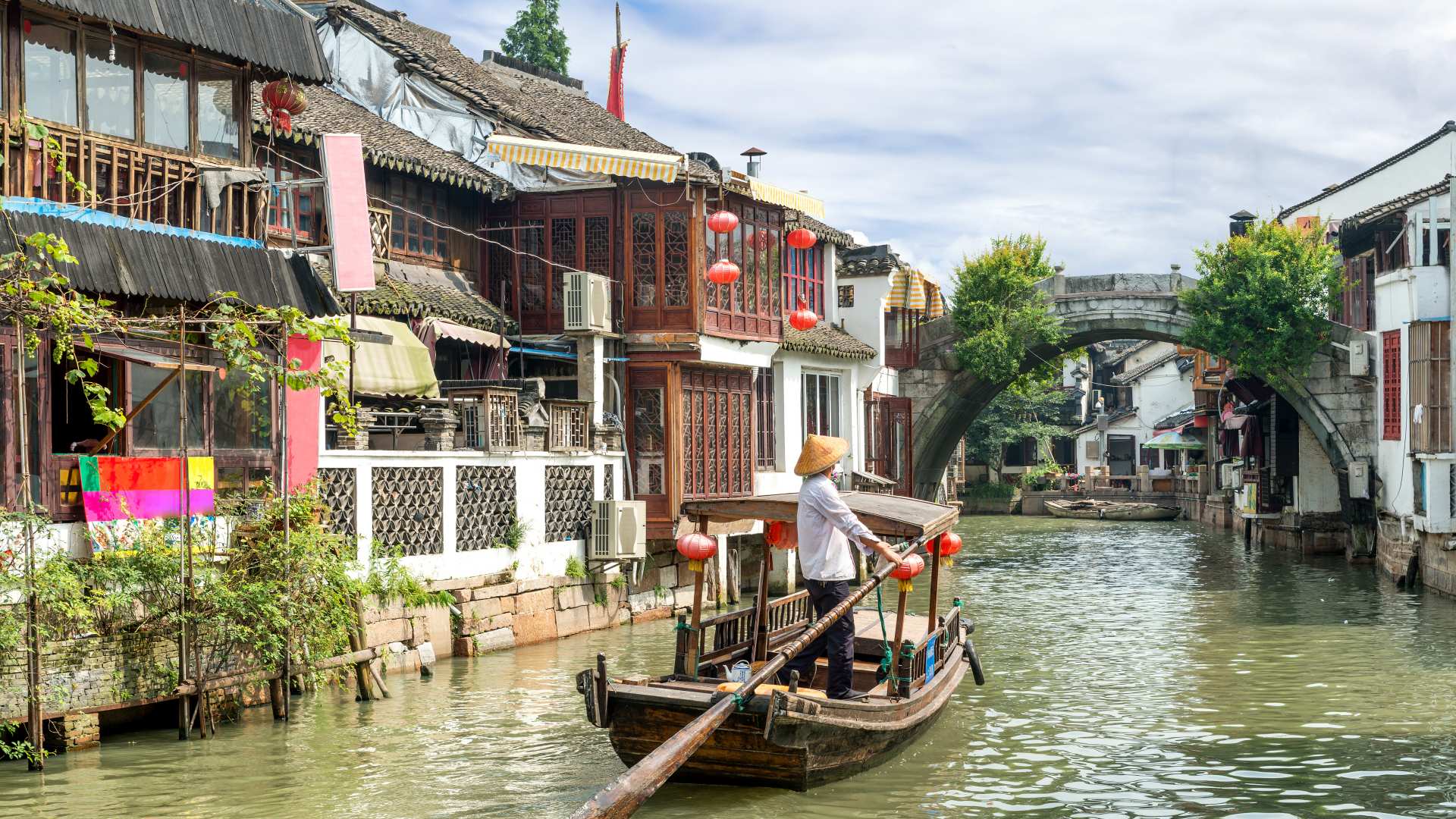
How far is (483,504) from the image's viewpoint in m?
16.5

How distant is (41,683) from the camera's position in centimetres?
1031

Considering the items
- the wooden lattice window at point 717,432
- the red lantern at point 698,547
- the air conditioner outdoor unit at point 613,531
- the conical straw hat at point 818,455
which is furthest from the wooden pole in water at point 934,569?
the wooden lattice window at point 717,432

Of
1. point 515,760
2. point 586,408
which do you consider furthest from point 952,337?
point 515,760

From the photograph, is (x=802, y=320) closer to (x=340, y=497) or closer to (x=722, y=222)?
(x=722, y=222)

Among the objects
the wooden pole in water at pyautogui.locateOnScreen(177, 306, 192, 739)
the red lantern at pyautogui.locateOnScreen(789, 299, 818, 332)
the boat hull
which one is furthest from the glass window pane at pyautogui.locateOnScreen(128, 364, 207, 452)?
the red lantern at pyautogui.locateOnScreen(789, 299, 818, 332)

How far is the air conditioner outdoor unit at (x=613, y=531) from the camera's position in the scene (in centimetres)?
1842

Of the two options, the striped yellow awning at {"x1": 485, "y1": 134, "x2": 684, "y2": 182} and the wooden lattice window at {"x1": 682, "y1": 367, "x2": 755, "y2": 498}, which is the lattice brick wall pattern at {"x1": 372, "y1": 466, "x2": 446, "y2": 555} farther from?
the striped yellow awning at {"x1": 485, "y1": 134, "x2": 684, "y2": 182}

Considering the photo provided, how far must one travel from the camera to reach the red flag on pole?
30094 millimetres

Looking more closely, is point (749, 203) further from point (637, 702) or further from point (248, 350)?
point (637, 702)

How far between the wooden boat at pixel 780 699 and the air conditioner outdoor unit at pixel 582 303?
710 centimetres

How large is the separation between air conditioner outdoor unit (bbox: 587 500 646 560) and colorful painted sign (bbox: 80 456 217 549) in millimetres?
6790

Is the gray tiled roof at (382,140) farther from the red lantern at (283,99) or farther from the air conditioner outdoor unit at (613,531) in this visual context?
the air conditioner outdoor unit at (613,531)

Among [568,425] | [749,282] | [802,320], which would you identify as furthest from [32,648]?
[802,320]

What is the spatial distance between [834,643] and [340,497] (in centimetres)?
617
